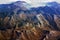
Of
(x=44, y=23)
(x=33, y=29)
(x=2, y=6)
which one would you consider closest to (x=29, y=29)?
(x=33, y=29)

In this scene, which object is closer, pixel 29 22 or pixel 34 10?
pixel 29 22

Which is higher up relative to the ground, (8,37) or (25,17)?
(25,17)

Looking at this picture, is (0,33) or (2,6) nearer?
(0,33)

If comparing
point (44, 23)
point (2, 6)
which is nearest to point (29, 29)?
point (44, 23)

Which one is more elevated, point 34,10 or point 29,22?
point 34,10

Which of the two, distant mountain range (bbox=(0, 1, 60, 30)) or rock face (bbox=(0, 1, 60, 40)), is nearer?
rock face (bbox=(0, 1, 60, 40))

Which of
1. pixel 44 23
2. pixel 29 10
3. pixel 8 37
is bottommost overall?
pixel 8 37

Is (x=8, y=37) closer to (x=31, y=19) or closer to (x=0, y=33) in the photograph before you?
(x=0, y=33)

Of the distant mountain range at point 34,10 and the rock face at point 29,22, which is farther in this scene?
the distant mountain range at point 34,10
